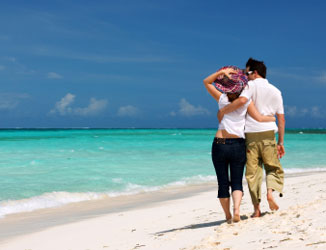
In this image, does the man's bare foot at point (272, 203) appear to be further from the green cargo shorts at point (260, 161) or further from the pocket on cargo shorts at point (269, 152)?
the pocket on cargo shorts at point (269, 152)

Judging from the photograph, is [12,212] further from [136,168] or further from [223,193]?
[136,168]

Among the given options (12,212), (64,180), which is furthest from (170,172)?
(12,212)

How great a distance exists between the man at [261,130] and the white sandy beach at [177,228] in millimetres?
386

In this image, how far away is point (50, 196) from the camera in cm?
945

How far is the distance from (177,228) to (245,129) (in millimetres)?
1564

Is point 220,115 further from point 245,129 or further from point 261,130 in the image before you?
point 261,130

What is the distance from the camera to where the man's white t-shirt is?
4.18m

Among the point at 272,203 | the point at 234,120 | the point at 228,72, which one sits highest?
the point at 228,72

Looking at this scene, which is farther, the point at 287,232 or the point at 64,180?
the point at 64,180

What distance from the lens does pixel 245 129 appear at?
424 centimetres

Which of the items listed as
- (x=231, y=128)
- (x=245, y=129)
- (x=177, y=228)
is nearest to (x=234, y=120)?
(x=231, y=128)

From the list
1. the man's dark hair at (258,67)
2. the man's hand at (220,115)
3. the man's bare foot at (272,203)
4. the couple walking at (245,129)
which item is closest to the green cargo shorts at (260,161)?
the couple walking at (245,129)

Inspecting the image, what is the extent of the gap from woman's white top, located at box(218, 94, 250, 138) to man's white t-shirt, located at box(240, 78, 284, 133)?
14 centimetres

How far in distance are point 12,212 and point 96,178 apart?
4788 mm
